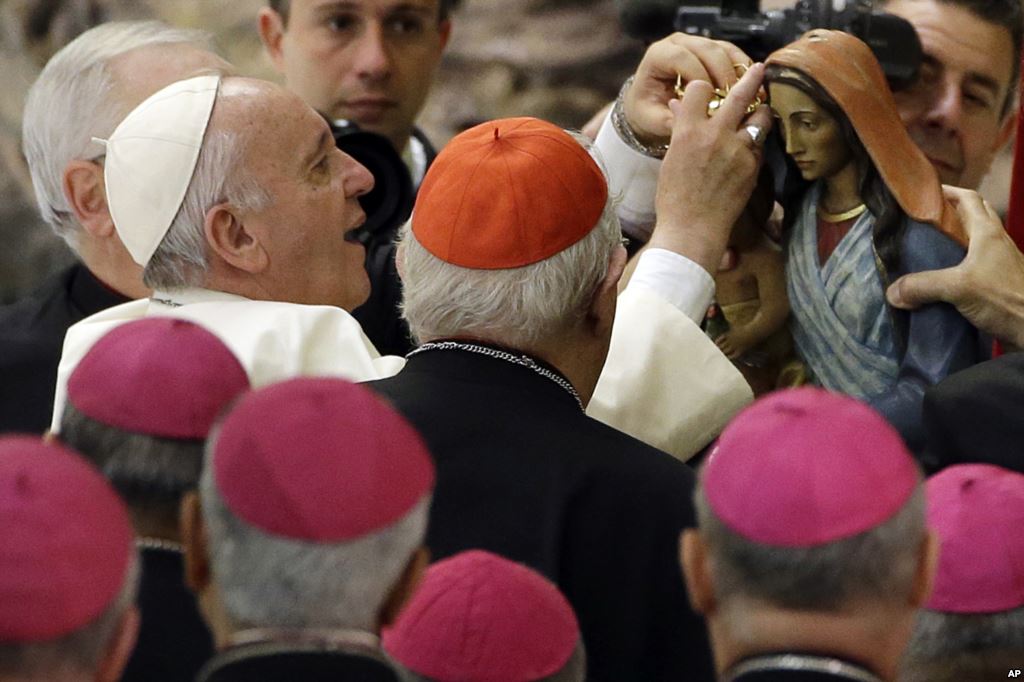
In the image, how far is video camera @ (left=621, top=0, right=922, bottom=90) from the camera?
2.68m

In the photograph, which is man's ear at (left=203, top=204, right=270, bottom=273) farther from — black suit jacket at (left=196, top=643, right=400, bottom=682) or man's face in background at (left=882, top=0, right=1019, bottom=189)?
black suit jacket at (left=196, top=643, right=400, bottom=682)

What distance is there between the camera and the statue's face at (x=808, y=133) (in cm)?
252

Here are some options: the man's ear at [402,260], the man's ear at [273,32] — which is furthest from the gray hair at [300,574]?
Answer: the man's ear at [273,32]

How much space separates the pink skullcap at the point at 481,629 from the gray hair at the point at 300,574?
259 mm

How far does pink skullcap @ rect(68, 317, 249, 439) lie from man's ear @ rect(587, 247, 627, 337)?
59 cm

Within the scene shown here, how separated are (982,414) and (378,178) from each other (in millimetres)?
1460

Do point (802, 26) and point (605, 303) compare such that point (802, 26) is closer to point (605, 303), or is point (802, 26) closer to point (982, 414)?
point (605, 303)

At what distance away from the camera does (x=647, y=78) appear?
2750 millimetres

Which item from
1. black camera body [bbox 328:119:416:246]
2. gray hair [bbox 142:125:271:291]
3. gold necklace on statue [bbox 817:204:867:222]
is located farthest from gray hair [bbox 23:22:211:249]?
gold necklace on statue [bbox 817:204:867:222]

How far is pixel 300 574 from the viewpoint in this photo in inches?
51.8

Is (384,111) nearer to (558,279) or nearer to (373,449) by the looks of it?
(558,279)

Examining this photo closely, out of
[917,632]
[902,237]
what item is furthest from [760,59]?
[917,632]

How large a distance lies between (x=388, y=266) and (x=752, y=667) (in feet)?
6.38

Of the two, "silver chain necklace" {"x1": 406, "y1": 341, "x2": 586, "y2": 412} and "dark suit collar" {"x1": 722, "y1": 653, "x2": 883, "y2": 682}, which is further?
"silver chain necklace" {"x1": 406, "y1": 341, "x2": 586, "y2": 412}
